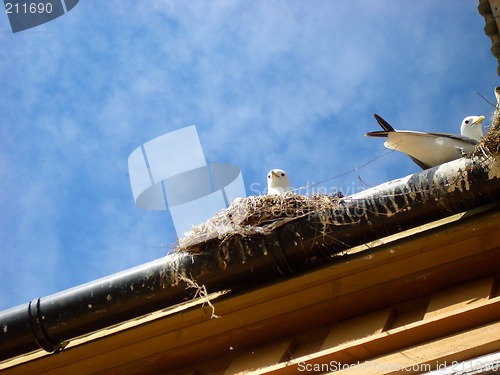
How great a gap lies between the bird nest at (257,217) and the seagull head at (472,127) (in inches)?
85.4

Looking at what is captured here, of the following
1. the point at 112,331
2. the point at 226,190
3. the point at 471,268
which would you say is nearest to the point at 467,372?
the point at 471,268

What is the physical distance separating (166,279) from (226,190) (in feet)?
7.62

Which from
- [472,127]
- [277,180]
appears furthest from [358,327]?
[277,180]

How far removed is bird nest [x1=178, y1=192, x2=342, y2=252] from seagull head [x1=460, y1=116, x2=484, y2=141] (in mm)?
2169

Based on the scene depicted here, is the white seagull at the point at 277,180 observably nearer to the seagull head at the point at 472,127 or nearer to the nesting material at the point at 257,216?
the seagull head at the point at 472,127

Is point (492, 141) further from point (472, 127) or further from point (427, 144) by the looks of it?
point (472, 127)

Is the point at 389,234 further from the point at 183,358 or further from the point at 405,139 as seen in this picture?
the point at 405,139

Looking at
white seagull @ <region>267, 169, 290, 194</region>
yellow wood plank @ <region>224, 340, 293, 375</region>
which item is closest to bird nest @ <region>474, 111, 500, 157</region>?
yellow wood plank @ <region>224, 340, 293, 375</region>

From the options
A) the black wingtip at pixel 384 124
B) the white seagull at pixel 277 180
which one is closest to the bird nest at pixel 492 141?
the black wingtip at pixel 384 124

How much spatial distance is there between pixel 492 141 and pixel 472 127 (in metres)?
2.50

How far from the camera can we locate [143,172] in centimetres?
722

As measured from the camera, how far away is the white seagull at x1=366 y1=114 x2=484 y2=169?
6.07m

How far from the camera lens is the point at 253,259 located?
16.2 feet

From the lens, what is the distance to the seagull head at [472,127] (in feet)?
22.7
